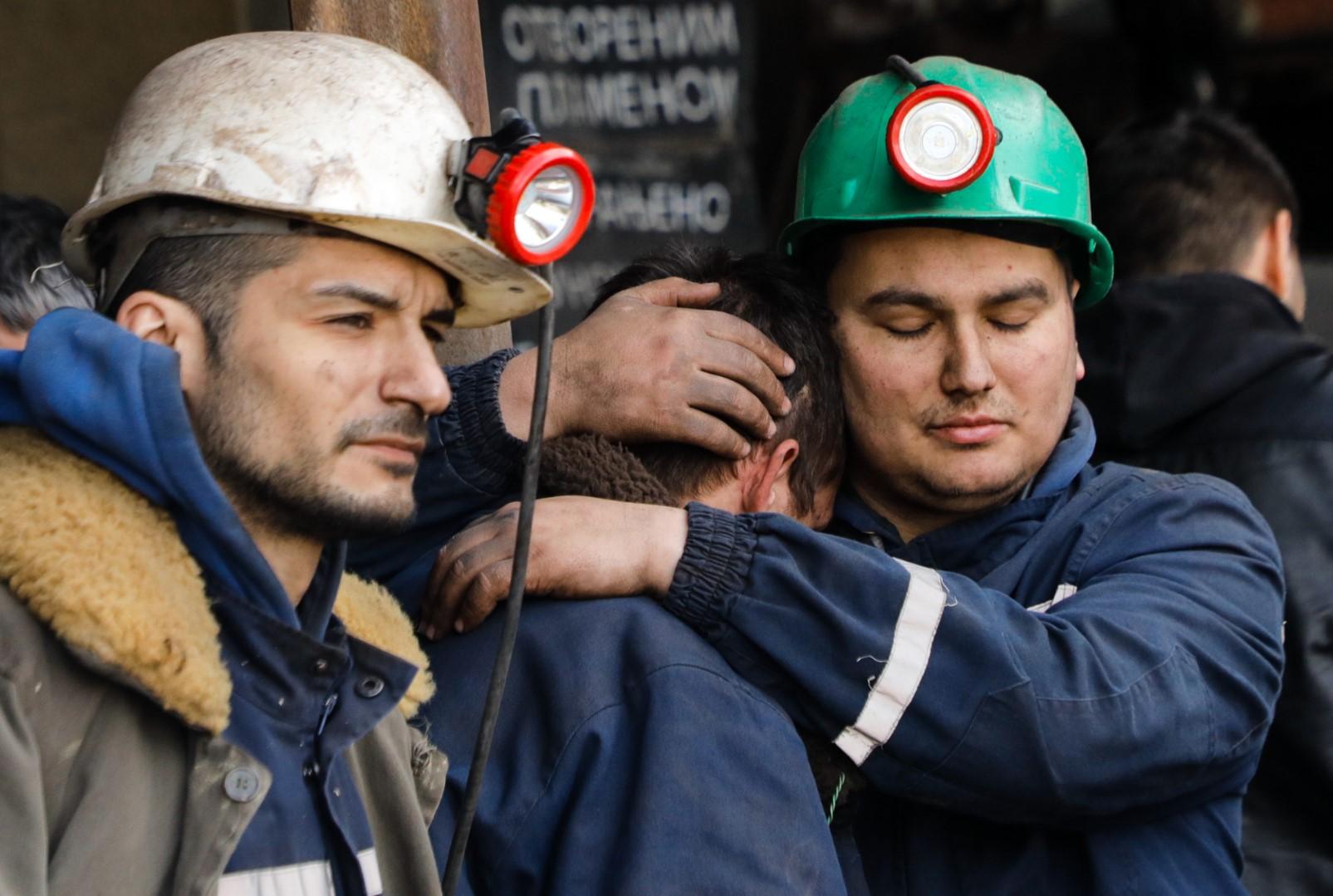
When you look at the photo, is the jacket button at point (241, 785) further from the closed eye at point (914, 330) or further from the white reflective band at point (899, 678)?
the closed eye at point (914, 330)

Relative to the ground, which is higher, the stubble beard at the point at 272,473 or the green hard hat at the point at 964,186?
the green hard hat at the point at 964,186

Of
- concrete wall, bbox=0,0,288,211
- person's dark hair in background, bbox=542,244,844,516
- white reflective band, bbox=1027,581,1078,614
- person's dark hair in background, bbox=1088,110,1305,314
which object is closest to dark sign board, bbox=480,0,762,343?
concrete wall, bbox=0,0,288,211

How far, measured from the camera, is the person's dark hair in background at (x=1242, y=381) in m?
2.88

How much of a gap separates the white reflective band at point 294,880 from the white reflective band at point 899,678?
2.16ft

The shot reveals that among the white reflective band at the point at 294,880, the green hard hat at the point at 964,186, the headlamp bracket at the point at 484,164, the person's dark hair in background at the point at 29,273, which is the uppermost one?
the headlamp bracket at the point at 484,164

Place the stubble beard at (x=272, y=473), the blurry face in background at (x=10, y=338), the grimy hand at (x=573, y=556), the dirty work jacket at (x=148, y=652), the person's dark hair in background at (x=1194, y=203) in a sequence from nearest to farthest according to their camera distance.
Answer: the dirty work jacket at (x=148, y=652), the stubble beard at (x=272, y=473), the grimy hand at (x=573, y=556), the blurry face in background at (x=10, y=338), the person's dark hair in background at (x=1194, y=203)

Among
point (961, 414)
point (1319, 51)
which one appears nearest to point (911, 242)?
point (961, 414)

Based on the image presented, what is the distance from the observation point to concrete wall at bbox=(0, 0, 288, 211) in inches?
163

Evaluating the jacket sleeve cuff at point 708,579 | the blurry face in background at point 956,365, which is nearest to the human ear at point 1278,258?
the blurry face in background at point 956,365

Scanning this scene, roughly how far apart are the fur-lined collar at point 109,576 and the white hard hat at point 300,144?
342mm

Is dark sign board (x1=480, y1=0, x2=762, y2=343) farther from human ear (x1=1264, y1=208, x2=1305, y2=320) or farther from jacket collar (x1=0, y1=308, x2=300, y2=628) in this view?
jacket collar (x1=0, y1=308, x2=300, y2=628)

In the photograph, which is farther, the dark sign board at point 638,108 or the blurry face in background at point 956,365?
the dark sign board at point 638,108

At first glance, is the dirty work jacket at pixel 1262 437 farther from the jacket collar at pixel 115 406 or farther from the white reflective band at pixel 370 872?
the jacket collar at pixel 115 406

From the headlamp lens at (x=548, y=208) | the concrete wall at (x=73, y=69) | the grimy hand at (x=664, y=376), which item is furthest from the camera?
the concrete wall at (x=73, y=69)
